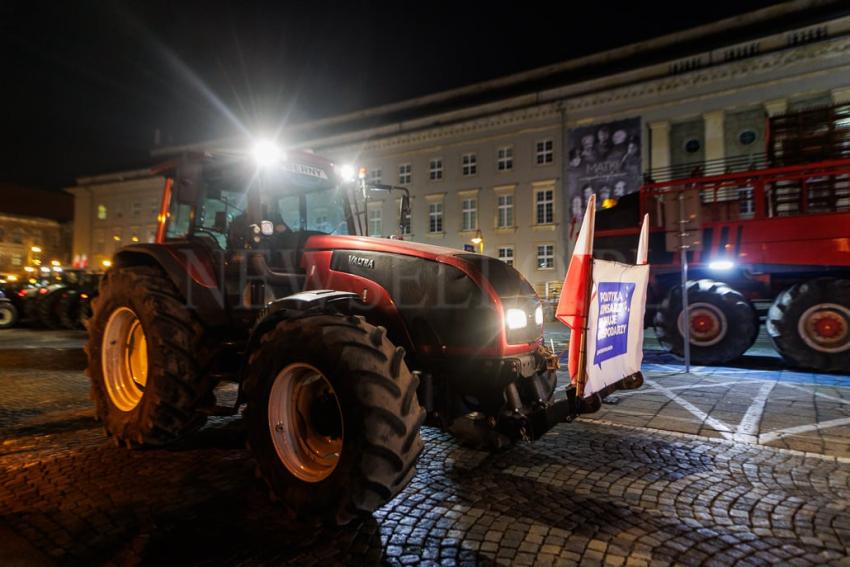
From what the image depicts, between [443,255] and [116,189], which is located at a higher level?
[116,189]

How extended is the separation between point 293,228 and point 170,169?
1.37 m

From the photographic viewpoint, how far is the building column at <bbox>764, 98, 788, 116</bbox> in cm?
2458

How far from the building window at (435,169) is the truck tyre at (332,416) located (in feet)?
109

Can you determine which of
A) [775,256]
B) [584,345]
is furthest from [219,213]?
[775,256]

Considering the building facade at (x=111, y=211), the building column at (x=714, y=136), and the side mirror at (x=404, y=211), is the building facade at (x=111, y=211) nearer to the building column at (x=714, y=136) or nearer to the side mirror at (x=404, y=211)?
the building column at (x=714, y=136)

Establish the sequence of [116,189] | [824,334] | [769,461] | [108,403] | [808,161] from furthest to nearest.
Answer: [116,189]
[808,161]
[824,334]
[108,403]
[769,461]

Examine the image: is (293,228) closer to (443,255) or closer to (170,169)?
(170,169)

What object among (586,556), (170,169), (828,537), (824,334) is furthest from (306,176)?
(824,334)

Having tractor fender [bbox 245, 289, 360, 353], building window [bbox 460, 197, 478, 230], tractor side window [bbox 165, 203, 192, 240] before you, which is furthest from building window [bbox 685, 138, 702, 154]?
tractor fender [bbox 245, 289, 360, 353]

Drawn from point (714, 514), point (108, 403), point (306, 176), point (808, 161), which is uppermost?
point (808, 161)

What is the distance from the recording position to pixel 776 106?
974 inches

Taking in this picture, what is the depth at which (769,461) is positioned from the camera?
419cm

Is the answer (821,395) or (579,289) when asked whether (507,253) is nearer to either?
(821,395)

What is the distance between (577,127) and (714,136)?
24.0 ft
